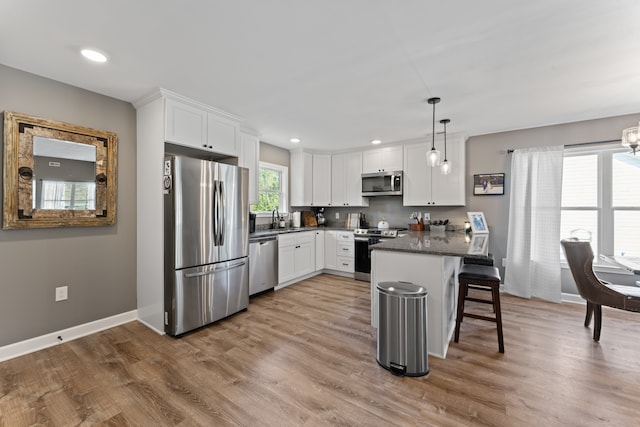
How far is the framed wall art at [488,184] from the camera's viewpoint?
158 inches

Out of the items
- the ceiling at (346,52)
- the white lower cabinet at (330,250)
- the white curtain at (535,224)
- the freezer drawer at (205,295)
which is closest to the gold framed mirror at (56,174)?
the ceiling at (346,52)

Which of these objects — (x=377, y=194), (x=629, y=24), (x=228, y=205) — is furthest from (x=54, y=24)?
(x=377, y=194)

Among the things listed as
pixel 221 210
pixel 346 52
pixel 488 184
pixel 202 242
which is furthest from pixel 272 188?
pixel 488 184

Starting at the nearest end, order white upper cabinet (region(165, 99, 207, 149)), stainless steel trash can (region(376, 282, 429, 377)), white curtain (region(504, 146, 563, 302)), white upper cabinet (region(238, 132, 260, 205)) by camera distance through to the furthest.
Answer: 1. stainless steel trash can (region(376, 282, 429, 377))
2. white upper cabinet (region(165, 99, 207, 149))
3. white curtain (region(504, 146, 563, 302))
4. white upper cabinet (region(238, 132, 260, 205))

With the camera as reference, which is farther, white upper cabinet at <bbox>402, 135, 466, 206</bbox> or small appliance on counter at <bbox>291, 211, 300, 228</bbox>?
small appliance on counter at <bbox>291, 211, 300, 228</bbox>

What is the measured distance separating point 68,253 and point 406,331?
123 inches

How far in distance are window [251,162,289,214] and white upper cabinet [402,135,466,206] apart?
2233 mm

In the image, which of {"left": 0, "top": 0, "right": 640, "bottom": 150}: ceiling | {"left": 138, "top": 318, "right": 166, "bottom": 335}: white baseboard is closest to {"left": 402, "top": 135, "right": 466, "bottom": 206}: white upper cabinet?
{"left": 0, "top": 0, "right": 640, "bottom": 150}: ceiling

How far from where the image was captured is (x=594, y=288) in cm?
249

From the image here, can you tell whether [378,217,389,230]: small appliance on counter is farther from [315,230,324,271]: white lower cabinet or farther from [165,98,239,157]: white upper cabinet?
[165,98,239,157]: white upper cabinet

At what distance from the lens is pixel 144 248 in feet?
9.53

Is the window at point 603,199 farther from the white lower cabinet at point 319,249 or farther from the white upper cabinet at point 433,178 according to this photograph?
the white lower cabinet at point 319,249

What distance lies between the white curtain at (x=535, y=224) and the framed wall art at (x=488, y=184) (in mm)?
169

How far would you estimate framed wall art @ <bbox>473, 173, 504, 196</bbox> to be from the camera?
13.1 ft
